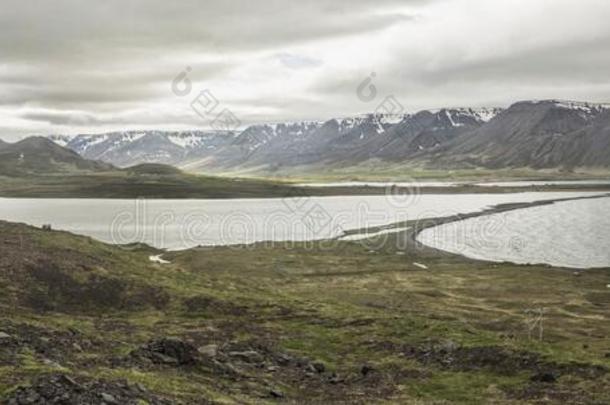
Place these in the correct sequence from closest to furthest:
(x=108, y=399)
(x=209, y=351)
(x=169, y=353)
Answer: (x=108, y=399) → (x=169, y=353) → (x=209, y=351)

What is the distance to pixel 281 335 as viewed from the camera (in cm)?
5734

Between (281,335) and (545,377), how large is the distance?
2329 cm

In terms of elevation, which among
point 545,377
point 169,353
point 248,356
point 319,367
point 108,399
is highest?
point 108,399

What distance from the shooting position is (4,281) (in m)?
66.0

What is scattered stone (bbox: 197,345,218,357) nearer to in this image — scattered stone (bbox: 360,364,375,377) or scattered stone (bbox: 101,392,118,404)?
scattered stone (bbox: 360,364,375,377)

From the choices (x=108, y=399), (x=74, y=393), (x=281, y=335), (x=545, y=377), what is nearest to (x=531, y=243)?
(x=281, y=335)

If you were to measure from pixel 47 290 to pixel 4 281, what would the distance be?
4.14 meters

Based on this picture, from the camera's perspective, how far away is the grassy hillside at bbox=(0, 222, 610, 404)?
3809cm

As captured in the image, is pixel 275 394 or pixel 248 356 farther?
pixel 248 356

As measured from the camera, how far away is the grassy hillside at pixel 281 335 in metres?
38.1

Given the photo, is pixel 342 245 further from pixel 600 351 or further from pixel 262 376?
pixel 262 376

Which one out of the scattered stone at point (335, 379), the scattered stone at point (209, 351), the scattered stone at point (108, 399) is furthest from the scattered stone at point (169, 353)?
the scattered stone at point (108, 399)

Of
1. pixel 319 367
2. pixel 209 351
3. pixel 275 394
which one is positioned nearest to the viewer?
pixel 275 394

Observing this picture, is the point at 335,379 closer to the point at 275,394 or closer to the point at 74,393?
the point at 275,394
